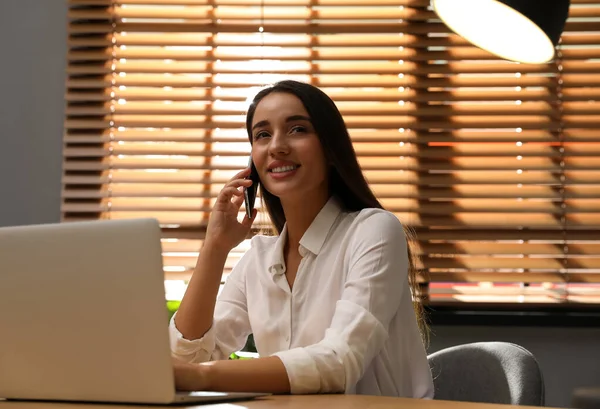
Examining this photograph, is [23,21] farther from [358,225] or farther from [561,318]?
[561,318]

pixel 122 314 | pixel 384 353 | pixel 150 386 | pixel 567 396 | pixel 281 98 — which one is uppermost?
pixel 281 98

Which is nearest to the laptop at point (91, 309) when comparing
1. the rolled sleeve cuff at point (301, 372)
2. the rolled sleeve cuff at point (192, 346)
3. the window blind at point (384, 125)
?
the rolled sleeve cuff at point (301, 372)

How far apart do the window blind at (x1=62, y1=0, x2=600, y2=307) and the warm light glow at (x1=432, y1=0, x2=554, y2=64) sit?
39.7 inches

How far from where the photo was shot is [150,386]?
1169 millimetres

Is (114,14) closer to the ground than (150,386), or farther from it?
farther from it

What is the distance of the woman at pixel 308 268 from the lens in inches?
69.0

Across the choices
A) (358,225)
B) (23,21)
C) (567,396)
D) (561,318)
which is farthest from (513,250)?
(23,21)

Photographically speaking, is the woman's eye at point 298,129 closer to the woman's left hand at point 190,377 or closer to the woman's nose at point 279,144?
the woman's nose at point 279,144

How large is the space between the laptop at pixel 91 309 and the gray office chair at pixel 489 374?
34.0 inches

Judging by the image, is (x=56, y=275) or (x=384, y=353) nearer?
(x=56, y=275)

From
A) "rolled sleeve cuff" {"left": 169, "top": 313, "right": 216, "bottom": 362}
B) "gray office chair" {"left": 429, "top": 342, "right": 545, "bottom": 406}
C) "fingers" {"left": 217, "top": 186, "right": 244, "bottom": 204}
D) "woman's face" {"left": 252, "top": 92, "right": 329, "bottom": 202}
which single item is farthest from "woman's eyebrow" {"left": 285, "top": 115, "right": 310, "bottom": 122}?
"gray office chair" {"left": 429, "top": 342, "right": 545, "bottom": 406}

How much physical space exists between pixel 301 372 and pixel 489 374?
25.4 inches

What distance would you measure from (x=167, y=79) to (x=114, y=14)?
33cm

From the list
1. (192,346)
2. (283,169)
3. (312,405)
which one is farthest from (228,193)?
(312,405)
